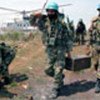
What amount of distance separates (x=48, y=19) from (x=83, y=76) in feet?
8.49

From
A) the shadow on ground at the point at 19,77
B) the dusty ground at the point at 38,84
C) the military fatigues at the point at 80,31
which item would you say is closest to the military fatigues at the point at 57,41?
the dusty ground at the point at 38,84

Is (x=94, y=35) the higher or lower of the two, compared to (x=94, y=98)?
higher

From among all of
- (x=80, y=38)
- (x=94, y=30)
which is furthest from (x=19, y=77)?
(x=80, y=38)

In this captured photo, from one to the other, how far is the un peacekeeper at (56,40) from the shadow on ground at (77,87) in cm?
38

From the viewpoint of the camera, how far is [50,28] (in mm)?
10008

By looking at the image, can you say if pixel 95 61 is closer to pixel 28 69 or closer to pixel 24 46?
pixel 28 69

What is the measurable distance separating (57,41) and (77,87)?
4.81ft

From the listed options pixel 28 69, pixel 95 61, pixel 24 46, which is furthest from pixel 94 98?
pixel 24 46

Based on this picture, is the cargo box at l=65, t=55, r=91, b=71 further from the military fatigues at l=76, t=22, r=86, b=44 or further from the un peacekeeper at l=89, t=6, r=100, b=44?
the military fatigues at l=76, t=22, r=86, b=44

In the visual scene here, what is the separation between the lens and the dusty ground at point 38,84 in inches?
394

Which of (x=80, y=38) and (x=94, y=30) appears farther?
(x=80, y=38)

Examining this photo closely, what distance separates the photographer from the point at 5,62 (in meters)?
10.9

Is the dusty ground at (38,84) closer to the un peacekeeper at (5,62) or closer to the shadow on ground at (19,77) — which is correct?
the shadow on ground at (19,77)

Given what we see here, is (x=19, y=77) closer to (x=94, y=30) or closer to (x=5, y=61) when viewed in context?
(x=5, y=61)
